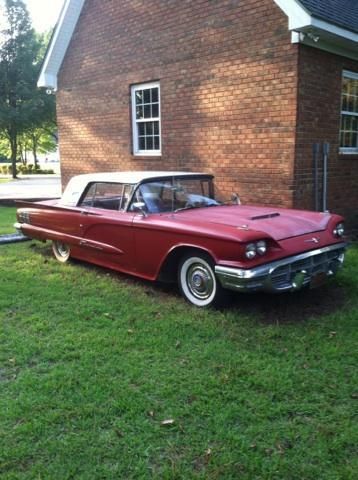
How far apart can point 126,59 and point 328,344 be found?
8.62m

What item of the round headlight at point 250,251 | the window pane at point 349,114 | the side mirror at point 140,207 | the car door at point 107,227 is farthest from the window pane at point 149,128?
the round headlight at point 250,251

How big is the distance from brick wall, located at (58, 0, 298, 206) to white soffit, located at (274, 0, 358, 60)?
0.28m

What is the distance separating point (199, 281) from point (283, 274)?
2.91ft

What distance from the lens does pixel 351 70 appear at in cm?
841

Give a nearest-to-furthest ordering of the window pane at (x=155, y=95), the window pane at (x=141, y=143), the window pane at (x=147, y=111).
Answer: the window pane at (x=155, y=95)
the window pane at (x=147, y=111)
the window pane at (x=141, y=143)

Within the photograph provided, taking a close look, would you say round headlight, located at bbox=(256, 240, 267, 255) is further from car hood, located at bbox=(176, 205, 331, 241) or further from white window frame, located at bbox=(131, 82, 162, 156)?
white window frame, located at bbox=(131, 82, 162, 156)

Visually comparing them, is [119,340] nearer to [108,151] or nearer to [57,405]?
[57,405]

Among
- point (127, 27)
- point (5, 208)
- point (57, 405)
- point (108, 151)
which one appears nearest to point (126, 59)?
point (127, 27)

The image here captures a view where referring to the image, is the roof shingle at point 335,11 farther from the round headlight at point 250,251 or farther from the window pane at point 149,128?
the round headlight at point 250,251

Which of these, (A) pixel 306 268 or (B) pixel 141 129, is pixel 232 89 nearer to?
(B) pixel 141 129

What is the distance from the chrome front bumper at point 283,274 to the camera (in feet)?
13.5

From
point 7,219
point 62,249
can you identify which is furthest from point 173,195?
point 7,219

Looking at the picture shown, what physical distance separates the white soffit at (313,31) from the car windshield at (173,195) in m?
3.06

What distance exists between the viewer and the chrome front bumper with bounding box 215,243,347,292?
13.5ft
